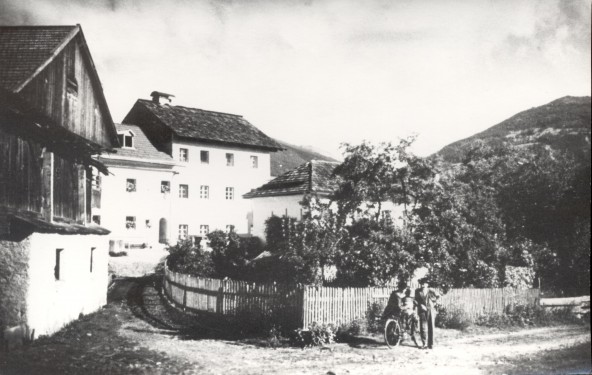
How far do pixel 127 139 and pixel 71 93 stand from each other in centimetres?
124

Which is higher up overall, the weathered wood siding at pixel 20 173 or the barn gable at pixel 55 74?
the barn gable at pixel 55 74

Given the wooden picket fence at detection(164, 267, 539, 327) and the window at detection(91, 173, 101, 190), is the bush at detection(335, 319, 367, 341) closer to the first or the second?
the wooden picket fence at detection(164, 267, 539, 327)

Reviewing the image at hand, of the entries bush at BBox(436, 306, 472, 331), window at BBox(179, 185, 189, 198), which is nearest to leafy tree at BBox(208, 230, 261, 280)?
window at BBox(179, 185, 189, 198)

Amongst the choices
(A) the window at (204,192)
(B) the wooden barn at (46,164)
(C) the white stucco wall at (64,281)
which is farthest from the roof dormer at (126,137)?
(A) the window at (204,192)

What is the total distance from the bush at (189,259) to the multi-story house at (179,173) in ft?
1.35

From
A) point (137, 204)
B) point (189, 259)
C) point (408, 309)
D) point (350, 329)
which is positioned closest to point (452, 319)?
point (408, 309)

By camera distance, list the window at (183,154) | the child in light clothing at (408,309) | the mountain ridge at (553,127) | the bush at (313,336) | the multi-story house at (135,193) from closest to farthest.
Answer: the mountain ridge at (553,127)
the multi-story house at (135,193)
the bush at (313,336)
the child in light clothing at (408,309)
the window at (183,154)

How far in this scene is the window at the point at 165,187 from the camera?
9461 mm

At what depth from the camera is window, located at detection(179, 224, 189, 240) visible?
10.3 m

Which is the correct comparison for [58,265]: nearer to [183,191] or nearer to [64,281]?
[64,281]

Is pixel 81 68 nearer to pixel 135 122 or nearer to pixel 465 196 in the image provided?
pixel 135 122

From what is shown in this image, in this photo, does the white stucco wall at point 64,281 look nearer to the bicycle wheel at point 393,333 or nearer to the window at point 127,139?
the window at point 127,139

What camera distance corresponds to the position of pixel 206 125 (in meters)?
10.2

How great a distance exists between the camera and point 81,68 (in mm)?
8188
